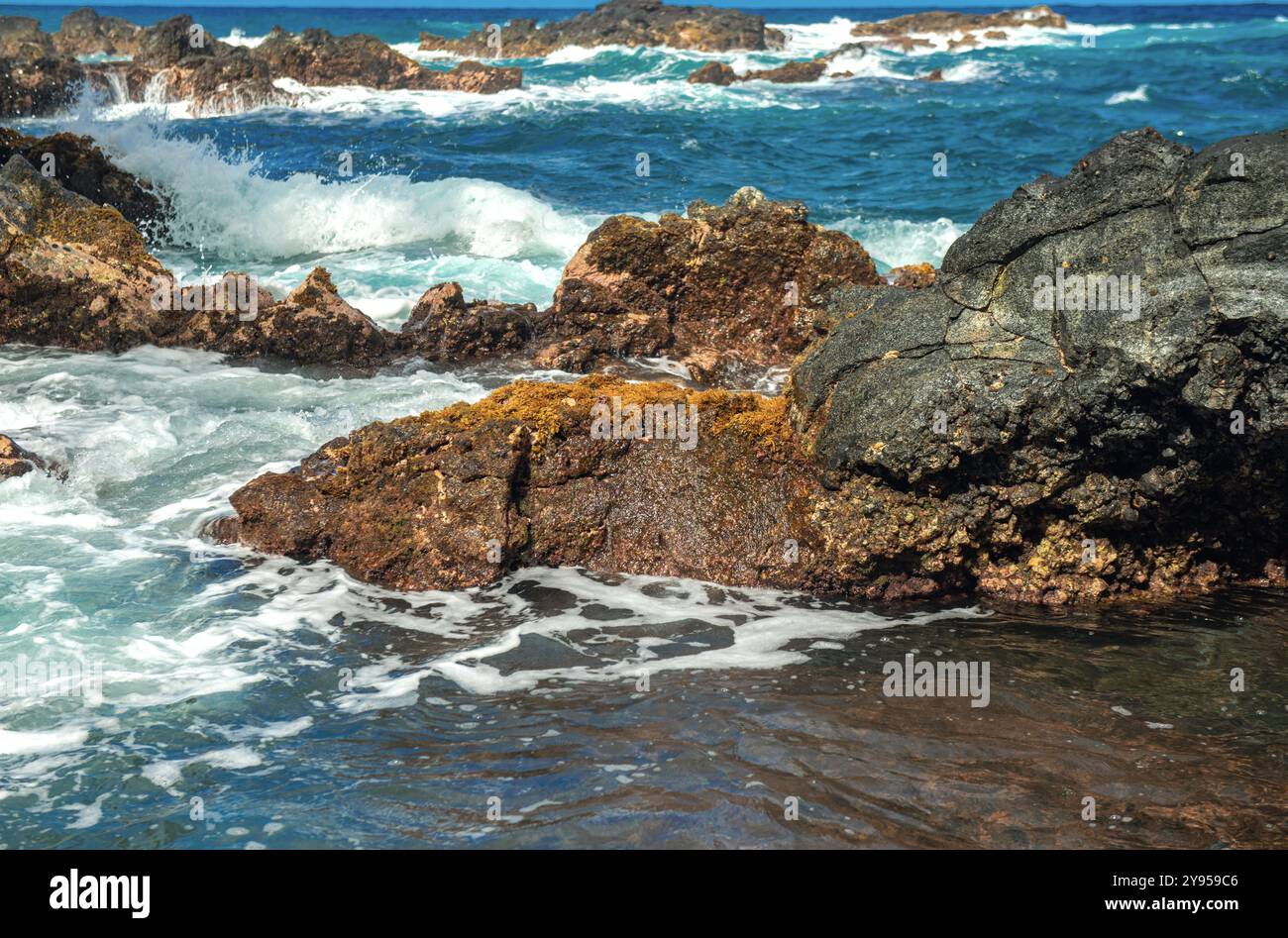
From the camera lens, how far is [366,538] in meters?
6.06

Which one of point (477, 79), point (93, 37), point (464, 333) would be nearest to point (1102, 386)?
point (464, 333)

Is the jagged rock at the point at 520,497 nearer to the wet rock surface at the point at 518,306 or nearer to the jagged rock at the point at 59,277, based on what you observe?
the wet rock surface at the point at 518,306

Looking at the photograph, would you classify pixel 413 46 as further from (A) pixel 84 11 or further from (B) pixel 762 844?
(B) pixel 762 844

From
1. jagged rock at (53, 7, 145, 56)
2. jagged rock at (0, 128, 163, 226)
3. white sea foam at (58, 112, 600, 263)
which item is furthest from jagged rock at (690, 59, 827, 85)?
jagged rock at (53, 7, 145, 56)

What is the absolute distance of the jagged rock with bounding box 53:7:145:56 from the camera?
4794cm

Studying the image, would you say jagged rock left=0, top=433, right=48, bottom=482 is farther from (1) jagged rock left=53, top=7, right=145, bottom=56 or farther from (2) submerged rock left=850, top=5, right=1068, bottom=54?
(2) submerged rock left=850, top=5, right=1068, bottom=54

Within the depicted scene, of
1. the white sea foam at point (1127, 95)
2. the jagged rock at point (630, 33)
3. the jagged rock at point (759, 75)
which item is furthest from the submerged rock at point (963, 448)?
the jagged rock at point (630, 33)

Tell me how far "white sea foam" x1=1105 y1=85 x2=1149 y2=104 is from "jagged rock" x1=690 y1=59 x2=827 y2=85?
10.1 meters

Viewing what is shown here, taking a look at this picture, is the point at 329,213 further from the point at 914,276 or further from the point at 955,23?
the point at 955,23

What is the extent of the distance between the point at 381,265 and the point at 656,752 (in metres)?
10.8

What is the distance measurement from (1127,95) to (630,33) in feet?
81.1
